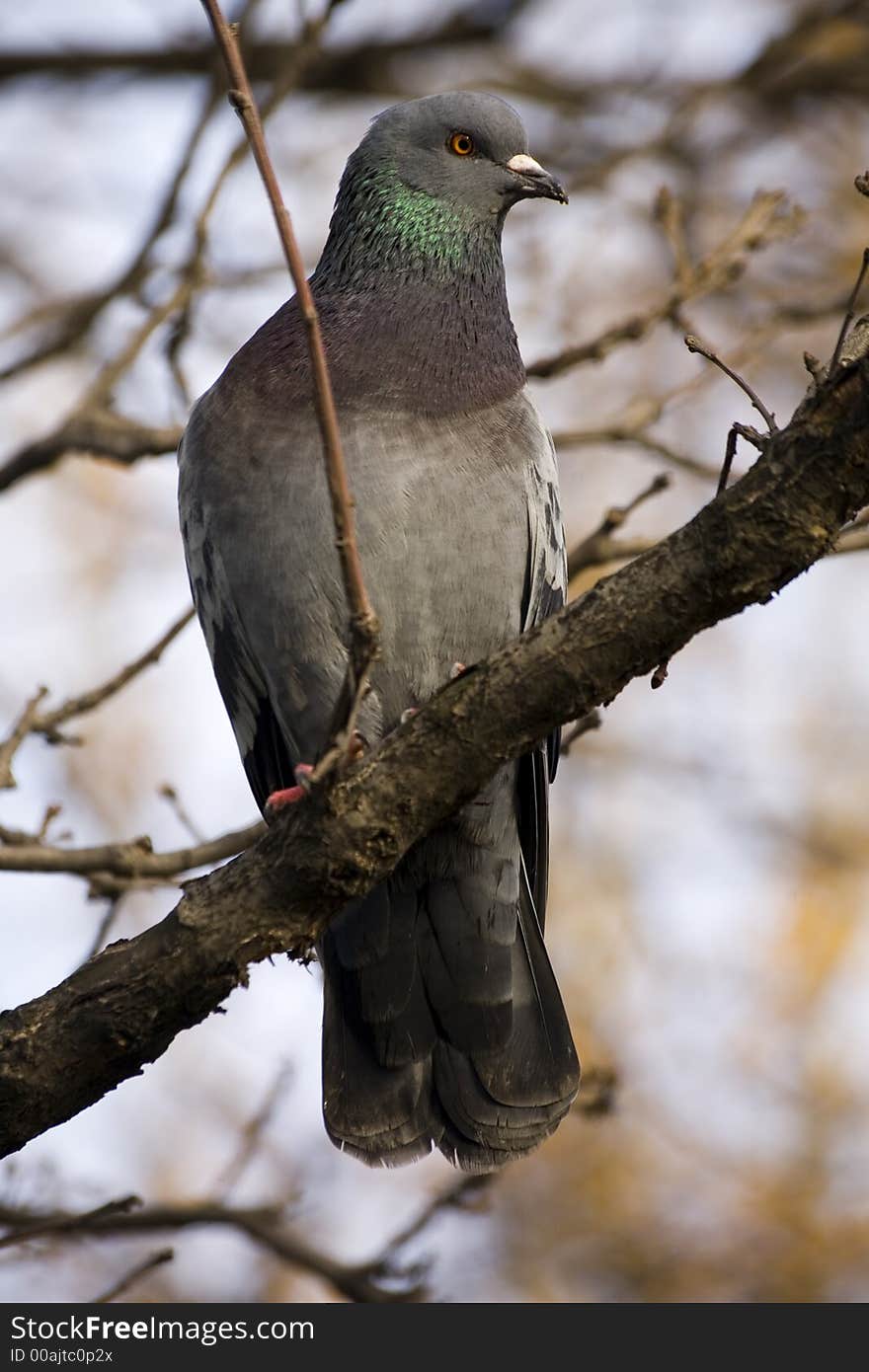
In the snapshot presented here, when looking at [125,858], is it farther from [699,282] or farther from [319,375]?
[699,282]

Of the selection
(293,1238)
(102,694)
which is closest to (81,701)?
(102,694)

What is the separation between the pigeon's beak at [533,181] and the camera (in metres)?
5.67

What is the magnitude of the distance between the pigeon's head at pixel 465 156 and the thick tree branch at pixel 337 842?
8.54ft

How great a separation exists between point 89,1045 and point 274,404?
2125 millimetres

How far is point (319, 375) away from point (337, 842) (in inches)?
49.4

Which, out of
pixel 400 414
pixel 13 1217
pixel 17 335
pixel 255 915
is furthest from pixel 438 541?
pixel 17 335

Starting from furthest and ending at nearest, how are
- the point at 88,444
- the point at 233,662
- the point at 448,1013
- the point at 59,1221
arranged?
the point at 88,444, the point at 233,662, the point at 448,1013, the point at 59,1221

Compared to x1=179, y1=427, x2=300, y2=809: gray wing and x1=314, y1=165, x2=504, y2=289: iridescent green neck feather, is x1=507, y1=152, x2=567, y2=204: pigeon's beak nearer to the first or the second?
x1=314, y1=165, x2=504, y2=289: iridescent green neck feather

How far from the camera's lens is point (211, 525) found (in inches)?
199

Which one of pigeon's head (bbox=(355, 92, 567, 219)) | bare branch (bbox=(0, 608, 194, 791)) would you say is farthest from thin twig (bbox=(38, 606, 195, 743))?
pigeon's head (bbox=(355, 92, 567, 219))

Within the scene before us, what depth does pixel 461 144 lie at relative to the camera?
18.8 feet

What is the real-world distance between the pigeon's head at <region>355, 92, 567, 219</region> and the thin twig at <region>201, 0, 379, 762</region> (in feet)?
8.91

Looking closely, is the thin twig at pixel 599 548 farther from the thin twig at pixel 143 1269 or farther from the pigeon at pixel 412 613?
the thin twig at pixel 143 1269

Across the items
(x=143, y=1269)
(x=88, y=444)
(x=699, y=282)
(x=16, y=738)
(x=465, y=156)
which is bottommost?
(x=143, y=1269)
